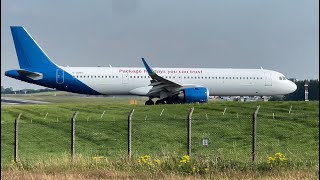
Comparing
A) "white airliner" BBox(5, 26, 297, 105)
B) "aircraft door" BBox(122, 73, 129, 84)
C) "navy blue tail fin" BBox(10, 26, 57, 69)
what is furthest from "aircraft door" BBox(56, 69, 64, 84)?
"aircraft door" BBox(122, 73, 129, 84)

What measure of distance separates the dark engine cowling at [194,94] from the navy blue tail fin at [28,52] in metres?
9.41

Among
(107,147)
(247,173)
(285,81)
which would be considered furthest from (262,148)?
(285,81)

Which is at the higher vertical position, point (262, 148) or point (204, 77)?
point (204, 77)

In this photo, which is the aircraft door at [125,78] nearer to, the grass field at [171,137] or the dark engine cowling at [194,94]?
the dark engine cowling at [194,94]

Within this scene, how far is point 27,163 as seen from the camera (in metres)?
13.4

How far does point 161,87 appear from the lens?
3753cm

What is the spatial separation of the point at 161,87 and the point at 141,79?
1.78 m

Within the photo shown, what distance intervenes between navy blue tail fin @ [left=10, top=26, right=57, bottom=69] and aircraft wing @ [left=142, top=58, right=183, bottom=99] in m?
6.94

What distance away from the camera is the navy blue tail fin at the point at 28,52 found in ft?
127

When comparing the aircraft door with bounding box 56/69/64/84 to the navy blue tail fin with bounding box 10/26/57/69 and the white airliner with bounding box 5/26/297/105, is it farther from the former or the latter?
the navy blue tail fin with bounding box 10/26/57/69

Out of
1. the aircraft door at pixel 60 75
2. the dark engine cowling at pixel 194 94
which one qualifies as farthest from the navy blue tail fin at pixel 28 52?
the dark engine cowling at pixel 194 94

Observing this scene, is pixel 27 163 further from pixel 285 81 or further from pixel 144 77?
pixel 285 81

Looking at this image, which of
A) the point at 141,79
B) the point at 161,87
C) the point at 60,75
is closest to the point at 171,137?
the point at 161,87

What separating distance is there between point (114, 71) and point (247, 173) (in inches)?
1040
